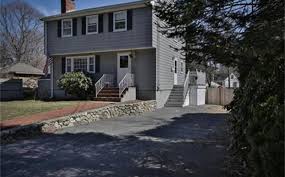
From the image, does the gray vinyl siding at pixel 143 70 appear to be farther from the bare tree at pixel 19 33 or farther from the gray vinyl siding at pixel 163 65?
the bare tree at pixel 19 33

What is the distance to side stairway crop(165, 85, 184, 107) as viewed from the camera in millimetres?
20047

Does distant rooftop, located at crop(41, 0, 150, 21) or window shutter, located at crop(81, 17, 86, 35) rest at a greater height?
distant rooftop, located at crop(41, 0, 150, 21)

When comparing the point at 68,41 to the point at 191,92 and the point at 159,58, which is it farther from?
the point at 191,92

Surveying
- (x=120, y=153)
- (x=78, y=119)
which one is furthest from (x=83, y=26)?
(x=120, y=153)

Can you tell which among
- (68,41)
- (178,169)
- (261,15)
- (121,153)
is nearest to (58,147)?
(121,153)

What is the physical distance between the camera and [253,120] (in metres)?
3.99

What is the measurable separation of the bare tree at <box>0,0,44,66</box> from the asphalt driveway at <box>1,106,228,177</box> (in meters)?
37.0

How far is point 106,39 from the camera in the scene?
18984 millimetres

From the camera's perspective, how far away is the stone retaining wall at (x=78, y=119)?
926 centimetres

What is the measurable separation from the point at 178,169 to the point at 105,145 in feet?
9.73

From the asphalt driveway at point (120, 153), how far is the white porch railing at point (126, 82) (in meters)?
5.85

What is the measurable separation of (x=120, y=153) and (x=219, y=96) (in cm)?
1789

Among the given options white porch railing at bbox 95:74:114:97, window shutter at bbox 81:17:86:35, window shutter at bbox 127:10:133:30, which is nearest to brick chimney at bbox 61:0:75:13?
window shutter at bbox 81:17:86:35

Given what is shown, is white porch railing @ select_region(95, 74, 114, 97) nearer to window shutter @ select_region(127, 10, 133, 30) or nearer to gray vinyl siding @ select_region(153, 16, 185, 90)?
gray vinyl siding @ select_region(153, 16, 185, 90)
